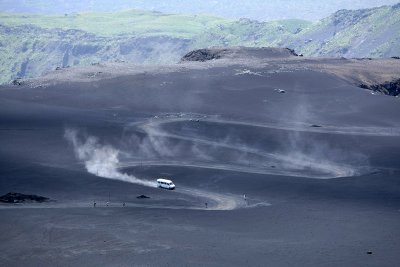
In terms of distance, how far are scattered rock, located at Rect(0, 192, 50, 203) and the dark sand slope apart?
3.98 feet

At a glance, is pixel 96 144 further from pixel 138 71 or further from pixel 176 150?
pixel 138 71

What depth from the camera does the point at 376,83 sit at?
128625 millimetres

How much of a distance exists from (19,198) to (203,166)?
2016cm

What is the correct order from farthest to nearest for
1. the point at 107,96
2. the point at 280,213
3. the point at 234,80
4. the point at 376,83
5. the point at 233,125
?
the point at 376,83
the point at 234,80
the point at 107,96
the point at 233,125
the point at 280,213

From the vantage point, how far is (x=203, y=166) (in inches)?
3014

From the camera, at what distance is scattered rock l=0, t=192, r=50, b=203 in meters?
61.6


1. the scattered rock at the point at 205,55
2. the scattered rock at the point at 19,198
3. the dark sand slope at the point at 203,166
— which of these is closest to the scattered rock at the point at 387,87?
the dark sand slope at the point at 203,166

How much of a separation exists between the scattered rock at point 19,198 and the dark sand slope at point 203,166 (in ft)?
3.98

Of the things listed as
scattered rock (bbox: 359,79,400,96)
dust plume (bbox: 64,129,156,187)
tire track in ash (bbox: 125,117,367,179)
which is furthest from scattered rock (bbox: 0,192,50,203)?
scattered rock (bbox: 359,79,400,96)

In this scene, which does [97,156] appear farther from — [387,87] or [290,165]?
[387,87]

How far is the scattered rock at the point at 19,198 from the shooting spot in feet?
202

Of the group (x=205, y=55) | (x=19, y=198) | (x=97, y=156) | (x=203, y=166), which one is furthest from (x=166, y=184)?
(x=205, y=55)

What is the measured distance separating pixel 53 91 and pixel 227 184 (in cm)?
4888

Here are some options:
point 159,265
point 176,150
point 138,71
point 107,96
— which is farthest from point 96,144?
point 138,71
